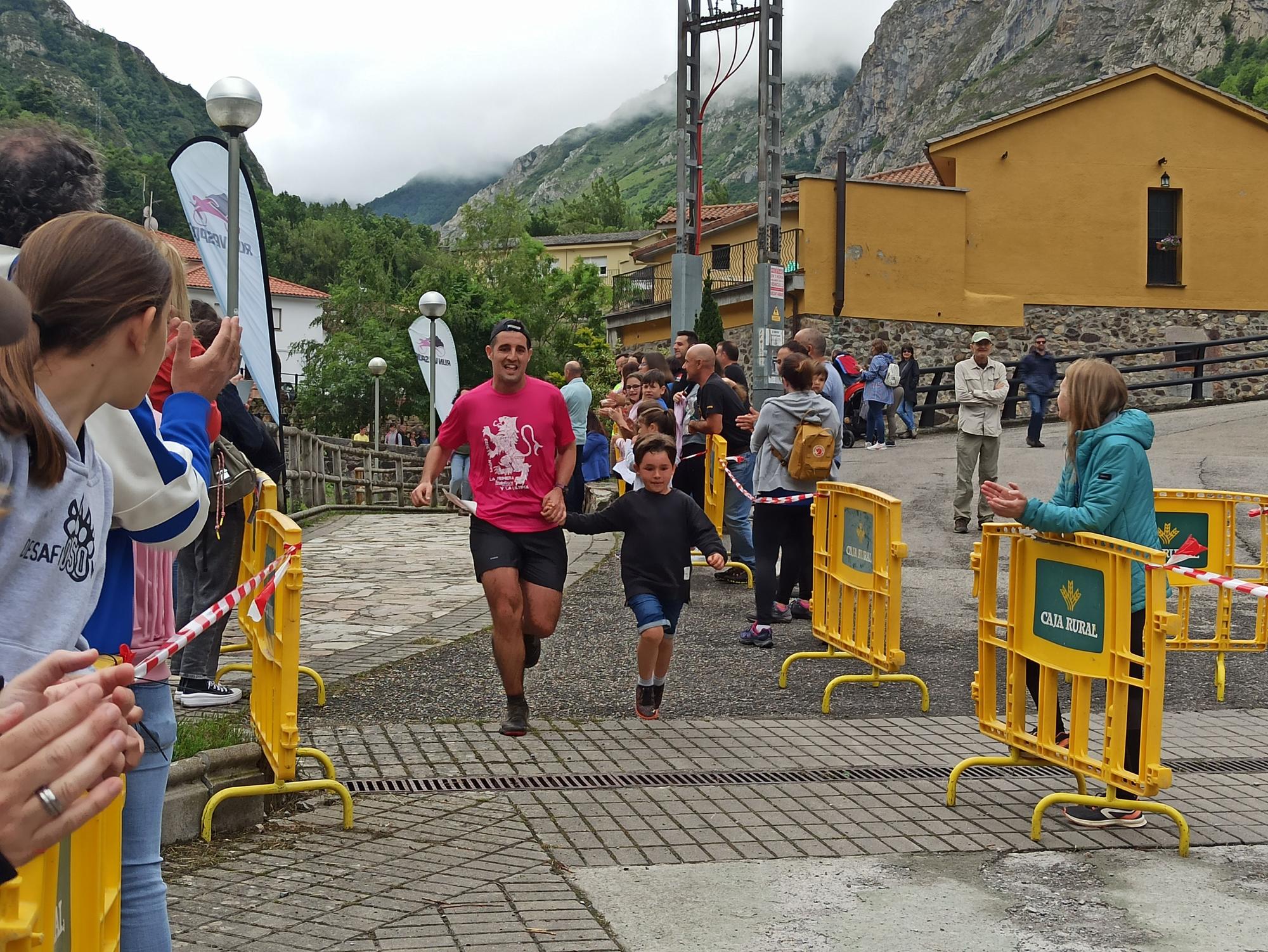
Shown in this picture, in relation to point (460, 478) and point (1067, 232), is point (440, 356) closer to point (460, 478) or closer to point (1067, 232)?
point (460, 478)

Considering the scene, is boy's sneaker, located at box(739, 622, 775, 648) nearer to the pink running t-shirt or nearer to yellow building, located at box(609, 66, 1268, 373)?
the pink running t-shirt

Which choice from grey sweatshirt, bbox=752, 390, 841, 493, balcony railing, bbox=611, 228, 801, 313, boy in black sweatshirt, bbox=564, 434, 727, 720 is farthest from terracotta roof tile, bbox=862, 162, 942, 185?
boy in black sweatshirt, bbox=564, 434, 727, 720

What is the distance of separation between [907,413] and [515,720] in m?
19.3

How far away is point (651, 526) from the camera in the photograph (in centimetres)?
712

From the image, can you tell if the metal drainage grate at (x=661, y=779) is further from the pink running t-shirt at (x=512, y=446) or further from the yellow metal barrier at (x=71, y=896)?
the yellow metal barrier at (x=71, y=896)

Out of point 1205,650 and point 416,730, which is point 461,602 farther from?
point 1205,650

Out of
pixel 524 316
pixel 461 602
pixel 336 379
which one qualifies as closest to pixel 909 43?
pixel 524 316

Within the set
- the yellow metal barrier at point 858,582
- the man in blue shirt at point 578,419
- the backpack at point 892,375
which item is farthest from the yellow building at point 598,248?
the yellow metal barrier at point 858,582

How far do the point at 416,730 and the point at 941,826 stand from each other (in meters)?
2.64

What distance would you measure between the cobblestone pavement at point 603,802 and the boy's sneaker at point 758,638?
141mm

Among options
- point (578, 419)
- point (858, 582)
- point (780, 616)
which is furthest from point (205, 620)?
point (578, 419)

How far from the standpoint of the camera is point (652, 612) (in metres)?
6.95

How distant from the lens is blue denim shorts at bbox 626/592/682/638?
693 centimetres

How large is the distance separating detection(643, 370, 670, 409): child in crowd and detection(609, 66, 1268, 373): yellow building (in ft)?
64.1
